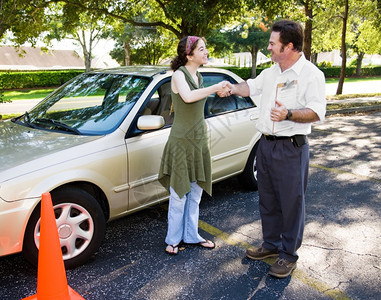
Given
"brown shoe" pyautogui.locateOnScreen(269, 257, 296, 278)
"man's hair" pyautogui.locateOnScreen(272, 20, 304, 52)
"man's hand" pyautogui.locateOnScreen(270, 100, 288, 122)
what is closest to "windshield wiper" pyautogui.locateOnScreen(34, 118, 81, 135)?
"man's hand" pyautogui.locateOnScreen(270, 100, 288, 122)

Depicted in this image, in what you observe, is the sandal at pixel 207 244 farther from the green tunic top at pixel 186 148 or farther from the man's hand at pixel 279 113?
the man's hand at pixel 279 113

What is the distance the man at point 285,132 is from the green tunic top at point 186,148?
1.32ft

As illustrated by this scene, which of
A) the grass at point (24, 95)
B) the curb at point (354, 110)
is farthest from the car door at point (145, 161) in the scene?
the grass at point (24, 95)

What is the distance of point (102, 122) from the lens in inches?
141

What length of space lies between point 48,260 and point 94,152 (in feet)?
3.47

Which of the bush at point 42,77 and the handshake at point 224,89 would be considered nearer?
the handshake at point 224,89

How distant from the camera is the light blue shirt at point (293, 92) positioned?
2.76 metres

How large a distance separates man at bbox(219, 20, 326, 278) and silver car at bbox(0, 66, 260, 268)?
0.97 m

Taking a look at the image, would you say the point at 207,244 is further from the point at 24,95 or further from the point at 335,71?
the point at 335,71

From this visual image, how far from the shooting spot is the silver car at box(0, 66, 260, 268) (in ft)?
9.33

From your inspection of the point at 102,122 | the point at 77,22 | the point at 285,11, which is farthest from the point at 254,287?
the point at 77,22

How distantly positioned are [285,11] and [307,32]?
173 inches

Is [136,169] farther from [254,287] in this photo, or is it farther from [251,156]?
[251,156]

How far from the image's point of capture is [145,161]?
11.7 ft
